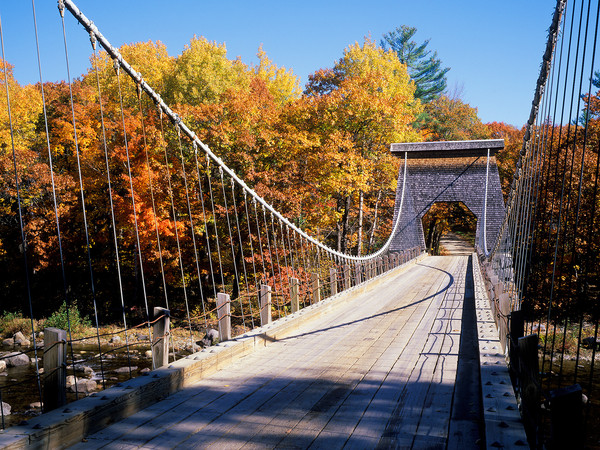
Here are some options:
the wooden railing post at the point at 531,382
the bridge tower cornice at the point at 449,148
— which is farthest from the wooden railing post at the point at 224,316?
the bridge tower cornice at the point at 449,148

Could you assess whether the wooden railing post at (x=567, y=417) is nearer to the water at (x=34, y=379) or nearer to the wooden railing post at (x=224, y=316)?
the wooden railing post at (x=224, y=316)

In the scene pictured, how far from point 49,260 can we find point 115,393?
1845cm

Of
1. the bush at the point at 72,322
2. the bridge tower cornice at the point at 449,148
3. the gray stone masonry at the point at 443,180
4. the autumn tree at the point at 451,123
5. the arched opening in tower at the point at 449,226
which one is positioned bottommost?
the bush at the point at 72,322

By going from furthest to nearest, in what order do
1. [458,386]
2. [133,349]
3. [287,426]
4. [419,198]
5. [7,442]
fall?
1. [419,198]
2. [133,349]
3. [458,386]
4. [287,426]
5. [7,442]

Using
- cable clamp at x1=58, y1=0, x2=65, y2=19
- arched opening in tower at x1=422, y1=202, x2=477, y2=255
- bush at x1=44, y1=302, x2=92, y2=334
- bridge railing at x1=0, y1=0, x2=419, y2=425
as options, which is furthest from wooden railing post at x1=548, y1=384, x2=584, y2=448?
arched opening in tower at x1=422, y1=202, x2=477, y2=255

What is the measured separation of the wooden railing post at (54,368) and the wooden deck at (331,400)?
0.29m

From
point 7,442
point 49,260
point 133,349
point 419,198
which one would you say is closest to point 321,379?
point 7,442

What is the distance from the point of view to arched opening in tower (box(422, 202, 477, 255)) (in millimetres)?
34312

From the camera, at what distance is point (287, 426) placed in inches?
110

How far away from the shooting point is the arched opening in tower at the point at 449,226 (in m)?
34.3

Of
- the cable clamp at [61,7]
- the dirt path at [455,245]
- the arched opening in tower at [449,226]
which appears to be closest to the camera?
the cable clamp at [61,7]

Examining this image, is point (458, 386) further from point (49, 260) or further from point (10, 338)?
point (49, 260)

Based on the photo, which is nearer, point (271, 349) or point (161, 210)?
point (271, 349)

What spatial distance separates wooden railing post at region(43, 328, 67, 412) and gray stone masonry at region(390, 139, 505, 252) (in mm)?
21156
